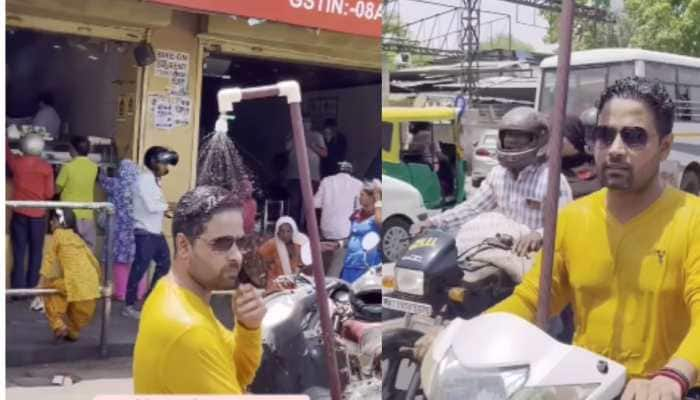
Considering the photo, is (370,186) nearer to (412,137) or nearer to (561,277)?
(412,137)

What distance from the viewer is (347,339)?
6.90ft

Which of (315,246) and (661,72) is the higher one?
(661,72)

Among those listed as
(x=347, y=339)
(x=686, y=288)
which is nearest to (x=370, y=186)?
(x=347, y=339)

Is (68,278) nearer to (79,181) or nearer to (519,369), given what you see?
(79,181)

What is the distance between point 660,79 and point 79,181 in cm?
149

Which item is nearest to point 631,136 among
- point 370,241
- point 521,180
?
point 521,180

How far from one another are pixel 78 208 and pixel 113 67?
495 millimetres

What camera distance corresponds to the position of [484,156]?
191cm

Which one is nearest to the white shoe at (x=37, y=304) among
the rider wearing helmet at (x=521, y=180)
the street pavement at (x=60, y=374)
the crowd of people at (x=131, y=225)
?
the crowd of people at (x=131, y=225)

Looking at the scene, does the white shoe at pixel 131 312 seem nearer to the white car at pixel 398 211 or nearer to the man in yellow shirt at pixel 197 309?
the man in yellow shirt at pixel 197 309

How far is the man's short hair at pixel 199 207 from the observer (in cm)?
183

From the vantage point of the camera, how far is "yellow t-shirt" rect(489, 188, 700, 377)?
1.58m

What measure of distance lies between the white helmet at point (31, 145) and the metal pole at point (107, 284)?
11.0 inches

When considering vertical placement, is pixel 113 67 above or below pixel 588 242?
above
